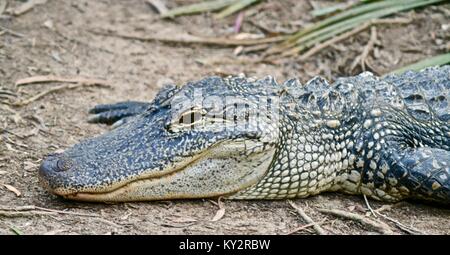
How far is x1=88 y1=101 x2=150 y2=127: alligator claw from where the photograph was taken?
6.21 meters

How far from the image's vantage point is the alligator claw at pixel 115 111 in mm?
6215

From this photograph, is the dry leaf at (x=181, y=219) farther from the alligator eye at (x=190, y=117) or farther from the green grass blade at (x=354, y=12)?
the green grass blade at (x=354, y=12)

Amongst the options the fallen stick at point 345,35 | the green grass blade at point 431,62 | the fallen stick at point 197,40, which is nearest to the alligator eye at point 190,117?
the green grass blade at point 431,62

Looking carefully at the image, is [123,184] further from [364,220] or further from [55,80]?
[55,80]

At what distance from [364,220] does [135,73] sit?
3.22 metres

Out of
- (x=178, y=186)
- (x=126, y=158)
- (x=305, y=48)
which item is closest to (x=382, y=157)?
(x=178, y=186)

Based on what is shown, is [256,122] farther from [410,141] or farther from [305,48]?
[305,48]

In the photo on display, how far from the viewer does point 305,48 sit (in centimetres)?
754

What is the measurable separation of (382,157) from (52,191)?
209cm

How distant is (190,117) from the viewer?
4785mm

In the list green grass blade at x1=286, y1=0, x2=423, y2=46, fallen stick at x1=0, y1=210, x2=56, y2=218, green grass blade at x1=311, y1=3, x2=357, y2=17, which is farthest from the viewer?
green grass blade at x1=311, y1=3, x2=357, y2=17

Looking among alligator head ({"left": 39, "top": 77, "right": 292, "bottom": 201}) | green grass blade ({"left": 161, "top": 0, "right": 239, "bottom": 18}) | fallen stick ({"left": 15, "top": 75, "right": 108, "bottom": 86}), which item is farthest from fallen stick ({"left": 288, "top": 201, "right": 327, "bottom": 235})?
green grass blade ({"left": 161, "top": 0, "right": 239, "bottom": 18})

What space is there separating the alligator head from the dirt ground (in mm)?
136

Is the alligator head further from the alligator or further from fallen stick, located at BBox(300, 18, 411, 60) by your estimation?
fallen stick, located at BBox(300, 18, 411, 60)
